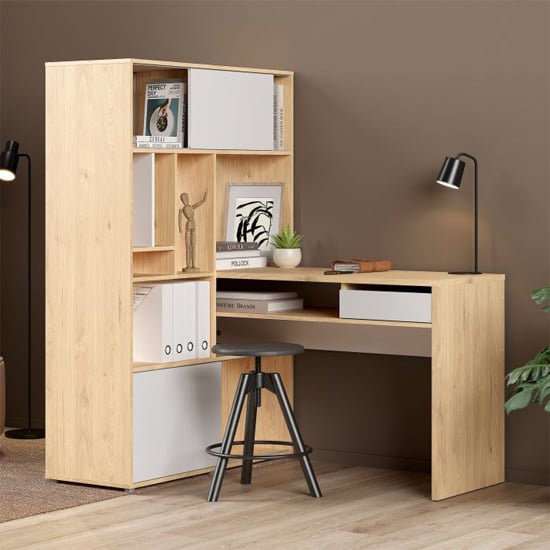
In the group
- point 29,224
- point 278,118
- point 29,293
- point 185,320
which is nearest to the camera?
point 185,320

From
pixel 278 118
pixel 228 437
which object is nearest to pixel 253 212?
pixel 278 118

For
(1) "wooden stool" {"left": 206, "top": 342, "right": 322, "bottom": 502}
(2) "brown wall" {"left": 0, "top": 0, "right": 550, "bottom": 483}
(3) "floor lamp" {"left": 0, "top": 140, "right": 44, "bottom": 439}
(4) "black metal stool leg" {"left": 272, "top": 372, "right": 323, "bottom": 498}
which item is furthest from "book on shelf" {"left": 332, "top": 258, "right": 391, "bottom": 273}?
(3) "floor lamp" {"left": 0, "top": 140, "right": 44, "bottom": 439}

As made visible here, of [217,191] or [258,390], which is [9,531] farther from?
[217,191]

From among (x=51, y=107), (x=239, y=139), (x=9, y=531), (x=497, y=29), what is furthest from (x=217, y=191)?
(x=9, y=531)

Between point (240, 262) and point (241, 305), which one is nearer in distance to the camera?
point (241, 305)

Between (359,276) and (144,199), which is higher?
(144,199)

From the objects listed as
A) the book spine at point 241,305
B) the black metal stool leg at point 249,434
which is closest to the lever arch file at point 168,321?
the book spine at point 241,305

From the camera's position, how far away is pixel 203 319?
5457mm

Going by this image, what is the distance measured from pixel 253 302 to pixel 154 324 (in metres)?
0.51

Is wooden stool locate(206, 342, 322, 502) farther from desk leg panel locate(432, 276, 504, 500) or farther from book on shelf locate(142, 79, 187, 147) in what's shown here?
book on shelf locate(142, 79, 187, 147)

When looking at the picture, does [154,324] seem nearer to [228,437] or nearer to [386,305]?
[228,437]

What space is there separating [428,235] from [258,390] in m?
1.04

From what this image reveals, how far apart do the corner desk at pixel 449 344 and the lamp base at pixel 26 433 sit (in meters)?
1.32

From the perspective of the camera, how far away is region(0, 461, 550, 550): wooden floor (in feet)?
14.4
